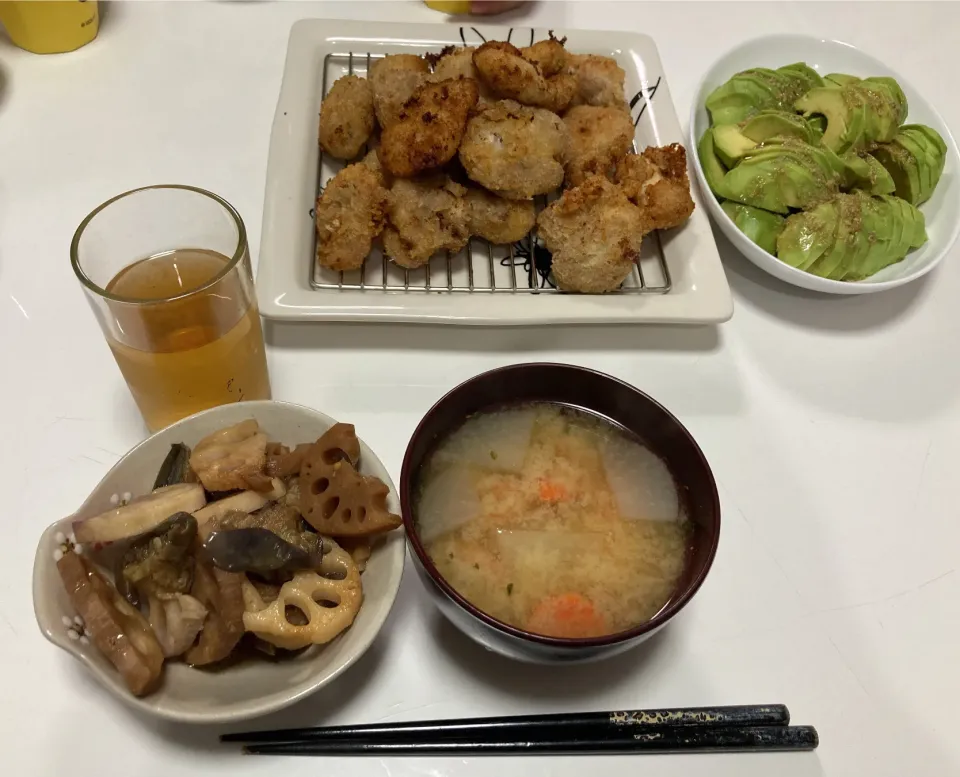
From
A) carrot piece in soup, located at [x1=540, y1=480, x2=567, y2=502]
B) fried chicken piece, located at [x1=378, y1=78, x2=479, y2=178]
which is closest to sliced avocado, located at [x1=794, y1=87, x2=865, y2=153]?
fried chicken piece, located at [x1=378, y1=78, x2=479, y2=178]

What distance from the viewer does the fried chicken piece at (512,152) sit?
1604 mm

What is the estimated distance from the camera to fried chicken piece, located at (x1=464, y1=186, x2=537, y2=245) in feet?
5.47

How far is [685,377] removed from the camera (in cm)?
161

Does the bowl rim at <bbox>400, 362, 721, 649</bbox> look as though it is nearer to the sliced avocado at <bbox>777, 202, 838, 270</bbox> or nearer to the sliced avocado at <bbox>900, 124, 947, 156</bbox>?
the sliced avocado at <bbox>777, 202, 838, 270</bbox>

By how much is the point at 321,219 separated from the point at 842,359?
1.23 m

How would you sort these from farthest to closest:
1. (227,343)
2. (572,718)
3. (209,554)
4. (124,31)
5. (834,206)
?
(124,31) → (834,206) → (227,343) → (572,718) → (209,554)

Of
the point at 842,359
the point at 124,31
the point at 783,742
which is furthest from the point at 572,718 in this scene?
the point at 124,31

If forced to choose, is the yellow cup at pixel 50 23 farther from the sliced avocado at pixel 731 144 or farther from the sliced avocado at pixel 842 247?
the sliced avocado at pixel 842 247

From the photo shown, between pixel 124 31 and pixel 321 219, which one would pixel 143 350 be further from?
pixel 124 31

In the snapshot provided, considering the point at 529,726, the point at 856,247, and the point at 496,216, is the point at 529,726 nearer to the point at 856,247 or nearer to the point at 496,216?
the point at 496,216

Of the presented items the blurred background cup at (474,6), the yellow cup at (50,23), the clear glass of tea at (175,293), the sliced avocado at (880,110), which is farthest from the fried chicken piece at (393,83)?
the sliced avocado at (880,110)

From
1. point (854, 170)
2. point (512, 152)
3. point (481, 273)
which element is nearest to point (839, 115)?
point (854, 170)

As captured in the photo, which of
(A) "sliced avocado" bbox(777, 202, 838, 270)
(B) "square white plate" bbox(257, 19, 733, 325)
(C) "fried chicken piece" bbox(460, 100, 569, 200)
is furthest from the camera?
(A) "sliced avocado" bbox(777, 202, 838, 270)

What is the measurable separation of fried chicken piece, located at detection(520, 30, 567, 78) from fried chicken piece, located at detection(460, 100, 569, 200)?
0.25 meters
